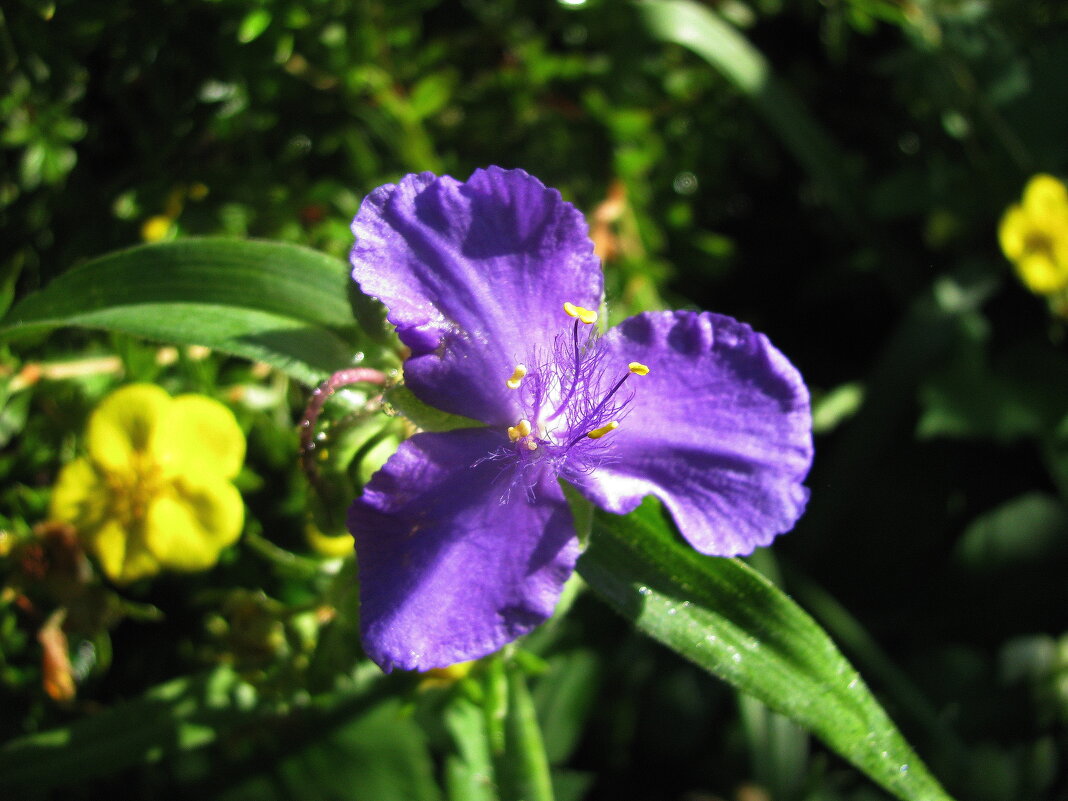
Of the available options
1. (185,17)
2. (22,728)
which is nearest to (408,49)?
(185,17)

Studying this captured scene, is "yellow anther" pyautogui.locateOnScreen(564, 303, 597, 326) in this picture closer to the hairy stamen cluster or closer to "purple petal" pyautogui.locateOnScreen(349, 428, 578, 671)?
the hairy stamen cluster

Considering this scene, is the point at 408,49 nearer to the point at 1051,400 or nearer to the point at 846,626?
the point at 846,626

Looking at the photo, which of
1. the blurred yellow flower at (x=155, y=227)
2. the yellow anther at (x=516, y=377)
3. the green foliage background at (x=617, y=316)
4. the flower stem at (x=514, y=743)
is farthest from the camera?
the blurred yellow flower at (x=155, y=227)

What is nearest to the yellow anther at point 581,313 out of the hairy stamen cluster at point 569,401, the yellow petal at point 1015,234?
the hairy stamen cluster at point 569,401

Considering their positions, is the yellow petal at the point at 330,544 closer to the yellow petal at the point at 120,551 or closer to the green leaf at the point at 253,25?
the yellow petal at the point at 120,551

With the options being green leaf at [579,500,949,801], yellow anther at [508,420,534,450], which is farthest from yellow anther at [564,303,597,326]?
green leaf at [579,500,949,801]

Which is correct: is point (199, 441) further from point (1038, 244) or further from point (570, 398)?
point (1038, 244)
